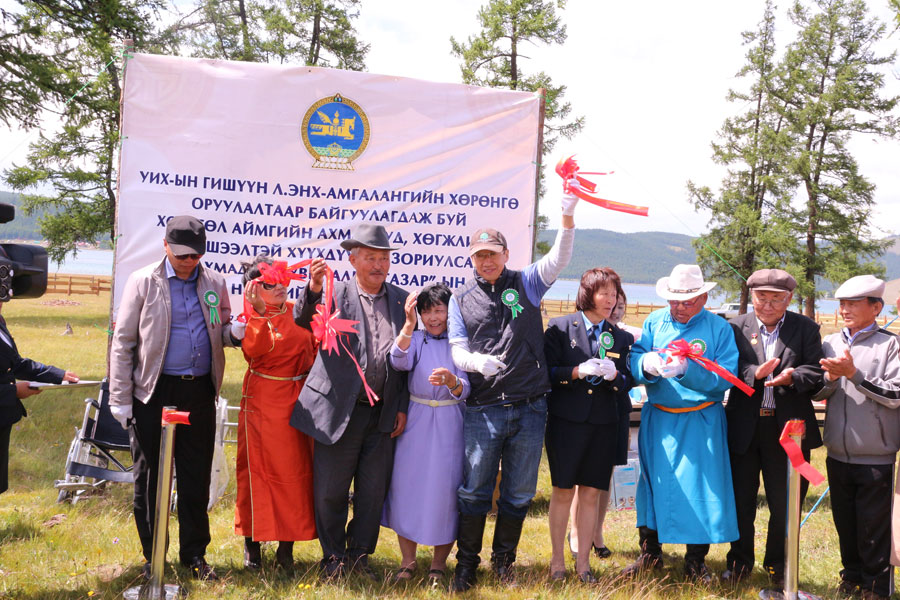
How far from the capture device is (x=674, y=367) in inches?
145

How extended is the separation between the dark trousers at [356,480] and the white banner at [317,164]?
1.79 meters

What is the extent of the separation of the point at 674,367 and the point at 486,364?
1053 millimetres

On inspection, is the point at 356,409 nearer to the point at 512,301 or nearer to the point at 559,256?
Result: the point at 512,301

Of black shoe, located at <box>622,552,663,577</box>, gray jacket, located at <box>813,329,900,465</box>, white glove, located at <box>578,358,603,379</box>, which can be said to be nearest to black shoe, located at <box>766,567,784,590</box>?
black shoe, located at <box>622,552,663,577</box>

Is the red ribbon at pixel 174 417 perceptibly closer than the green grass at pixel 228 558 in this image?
Yes

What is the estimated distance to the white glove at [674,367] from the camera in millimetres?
3689

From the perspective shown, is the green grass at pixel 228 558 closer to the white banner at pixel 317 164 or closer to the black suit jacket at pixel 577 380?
the black suit jacket at pixel 577 380

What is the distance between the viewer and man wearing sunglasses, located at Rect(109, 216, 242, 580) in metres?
3.61

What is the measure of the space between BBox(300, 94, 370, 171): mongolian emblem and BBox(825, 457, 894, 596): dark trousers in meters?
3.92

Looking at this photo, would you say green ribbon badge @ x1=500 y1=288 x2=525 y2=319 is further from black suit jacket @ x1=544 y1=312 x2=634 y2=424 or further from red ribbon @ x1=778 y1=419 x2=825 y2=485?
red ribbon @ x1=778 y1=419 x2=825 y2=485

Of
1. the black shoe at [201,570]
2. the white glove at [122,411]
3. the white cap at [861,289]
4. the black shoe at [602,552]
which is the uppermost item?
the white cap at [861,289]

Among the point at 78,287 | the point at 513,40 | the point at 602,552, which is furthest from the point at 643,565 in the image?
the point at 78,287

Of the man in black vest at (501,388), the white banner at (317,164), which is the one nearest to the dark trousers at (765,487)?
the man in black vest at (501,388)

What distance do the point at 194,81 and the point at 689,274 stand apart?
388 centimetres
